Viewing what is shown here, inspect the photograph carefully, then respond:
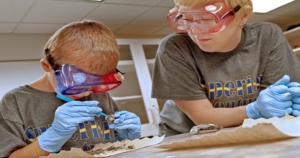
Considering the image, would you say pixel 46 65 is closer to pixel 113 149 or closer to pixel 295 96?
pixel 113 149

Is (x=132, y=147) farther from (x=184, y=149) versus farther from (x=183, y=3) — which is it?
(x=183, y=3)

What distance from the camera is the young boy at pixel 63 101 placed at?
106cm

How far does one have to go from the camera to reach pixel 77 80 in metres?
1.06

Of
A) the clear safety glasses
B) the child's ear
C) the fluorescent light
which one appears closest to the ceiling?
the fluorescent light

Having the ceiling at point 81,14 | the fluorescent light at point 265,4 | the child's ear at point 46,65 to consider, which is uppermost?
the ceiling at point 81,14

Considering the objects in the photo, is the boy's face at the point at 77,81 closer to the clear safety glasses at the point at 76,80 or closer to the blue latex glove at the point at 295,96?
the clear safety glasses at the point at 76,80

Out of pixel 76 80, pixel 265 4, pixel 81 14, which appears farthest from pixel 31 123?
pixel 265 4

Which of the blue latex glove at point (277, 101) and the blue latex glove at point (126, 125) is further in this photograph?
the blue latex glove at point (126, 125)

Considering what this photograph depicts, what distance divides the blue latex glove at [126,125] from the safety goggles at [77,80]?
0.59 feet

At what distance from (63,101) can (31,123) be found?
0.16 metres

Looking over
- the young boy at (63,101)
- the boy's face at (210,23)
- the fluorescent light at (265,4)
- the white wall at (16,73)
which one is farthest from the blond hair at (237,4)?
the white wall at (16,73)

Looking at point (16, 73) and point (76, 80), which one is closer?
point (76, 80)

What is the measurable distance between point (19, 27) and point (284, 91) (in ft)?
9.72

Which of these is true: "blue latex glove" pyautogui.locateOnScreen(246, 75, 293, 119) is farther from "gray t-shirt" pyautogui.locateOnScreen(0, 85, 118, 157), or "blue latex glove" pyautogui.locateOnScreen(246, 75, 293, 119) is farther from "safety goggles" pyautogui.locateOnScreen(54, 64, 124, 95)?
"gray t-shirt" pyautogui.locateOnScreen(0, 85, 118, 157)
